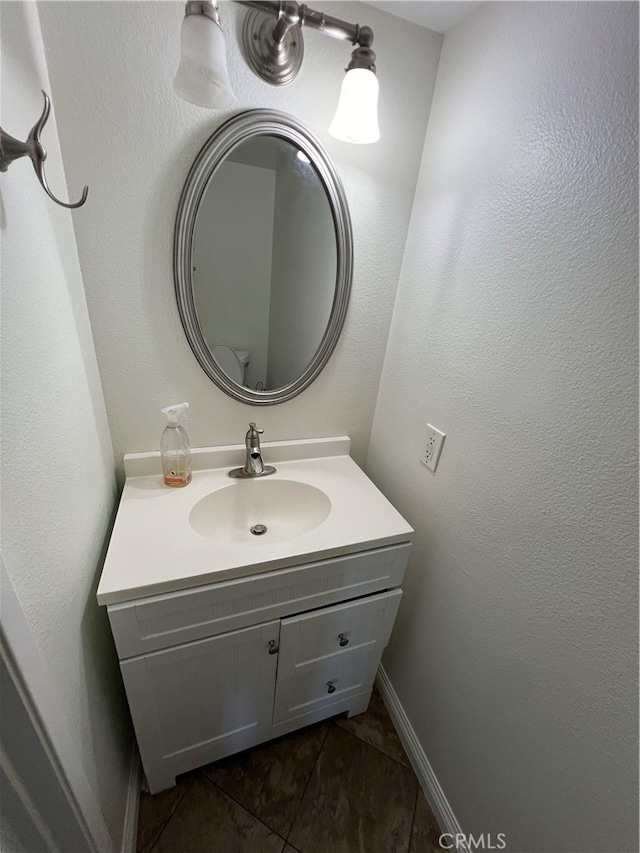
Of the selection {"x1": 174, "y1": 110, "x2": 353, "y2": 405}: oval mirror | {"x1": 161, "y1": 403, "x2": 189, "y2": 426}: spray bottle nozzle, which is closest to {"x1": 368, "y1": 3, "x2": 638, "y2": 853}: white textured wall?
{"x1": 174, "y1": 110, "x2": 353, "y2": 405}: oval mirror

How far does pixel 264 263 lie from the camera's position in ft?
3.27

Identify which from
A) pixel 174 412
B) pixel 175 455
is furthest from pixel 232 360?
pixel 175 455

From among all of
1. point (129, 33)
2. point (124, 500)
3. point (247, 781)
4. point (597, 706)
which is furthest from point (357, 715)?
point (129, 33)

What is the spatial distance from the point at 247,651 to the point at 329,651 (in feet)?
0.82

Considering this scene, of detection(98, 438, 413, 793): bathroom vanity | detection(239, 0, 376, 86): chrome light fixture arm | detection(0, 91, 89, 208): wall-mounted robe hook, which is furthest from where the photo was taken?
detection(98, 438, 413, 793): bathroom vanity

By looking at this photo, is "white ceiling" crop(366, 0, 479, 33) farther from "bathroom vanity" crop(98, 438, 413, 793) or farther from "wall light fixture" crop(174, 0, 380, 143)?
"bathroom vanity" crop(98, 438, 413, 793)

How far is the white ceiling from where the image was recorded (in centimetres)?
81

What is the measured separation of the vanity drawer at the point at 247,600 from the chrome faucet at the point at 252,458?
35cm

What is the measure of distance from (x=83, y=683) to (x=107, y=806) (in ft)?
1.03

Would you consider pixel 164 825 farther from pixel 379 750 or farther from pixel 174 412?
pixel 174 412

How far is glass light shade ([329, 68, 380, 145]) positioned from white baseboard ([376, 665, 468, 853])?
1621 millimetres

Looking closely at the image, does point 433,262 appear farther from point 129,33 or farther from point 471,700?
point 471,700

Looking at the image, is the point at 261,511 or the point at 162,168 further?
the point at 261,511

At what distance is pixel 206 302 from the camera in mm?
980
